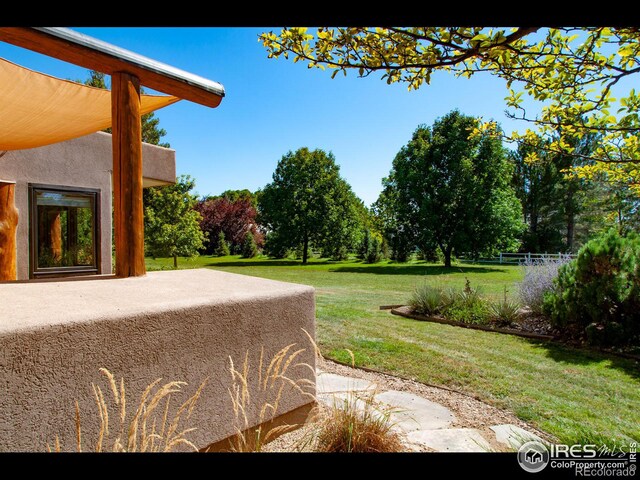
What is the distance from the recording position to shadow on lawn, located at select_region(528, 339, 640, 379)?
444 cm

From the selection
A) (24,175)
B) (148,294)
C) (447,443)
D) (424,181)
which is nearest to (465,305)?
(447,443)

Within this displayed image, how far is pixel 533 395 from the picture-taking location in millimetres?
3551

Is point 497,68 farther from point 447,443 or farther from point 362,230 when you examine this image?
point 362,230

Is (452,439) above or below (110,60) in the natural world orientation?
below

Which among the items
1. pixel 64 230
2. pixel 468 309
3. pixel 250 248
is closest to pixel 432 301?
pixel 468 309

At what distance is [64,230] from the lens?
21.2 ft

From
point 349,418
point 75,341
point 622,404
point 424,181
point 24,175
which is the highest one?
point 424,181

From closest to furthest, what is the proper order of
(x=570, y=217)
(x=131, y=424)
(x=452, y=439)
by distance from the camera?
(x=131, y=424), (x=452, y=439), (x=570, y=217)

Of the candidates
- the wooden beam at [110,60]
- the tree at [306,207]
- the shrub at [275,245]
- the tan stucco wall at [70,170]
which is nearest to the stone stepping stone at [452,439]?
the wooden beam at [110,60]

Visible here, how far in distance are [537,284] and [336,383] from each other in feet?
16.1

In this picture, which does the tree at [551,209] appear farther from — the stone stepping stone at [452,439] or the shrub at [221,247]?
the stone stepping stone at [452,439]

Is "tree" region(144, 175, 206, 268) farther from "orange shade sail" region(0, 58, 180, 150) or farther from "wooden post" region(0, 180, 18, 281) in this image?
"orange shade sail" region(0, 58, 180, 150)

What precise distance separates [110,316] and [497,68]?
2.86 meters

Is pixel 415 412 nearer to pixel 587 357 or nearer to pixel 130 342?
pixel 130 342
